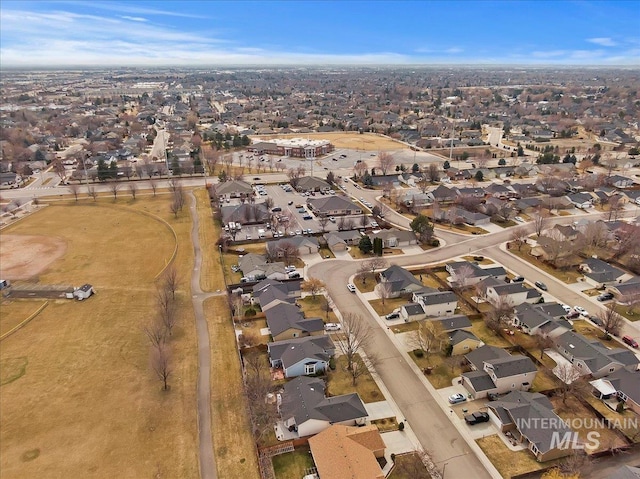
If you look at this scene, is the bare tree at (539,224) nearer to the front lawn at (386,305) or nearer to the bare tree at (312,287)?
the front lawn at (386,305)

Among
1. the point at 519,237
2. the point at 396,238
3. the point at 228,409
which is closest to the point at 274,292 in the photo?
the point at 228,409

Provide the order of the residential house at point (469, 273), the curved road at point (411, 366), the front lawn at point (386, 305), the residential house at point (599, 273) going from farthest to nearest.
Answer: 1. the residential house at point (599, 273)
2. the residential house at point (469, 273)
3. the front lawn at point (386, 305)
4. the curved road at point (411, 366)

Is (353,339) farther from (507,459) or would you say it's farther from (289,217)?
(289,217)

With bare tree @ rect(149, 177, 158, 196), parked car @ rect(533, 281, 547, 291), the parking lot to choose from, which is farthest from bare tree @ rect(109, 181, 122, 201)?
parked car @ rect(533, 281, 547, 291)

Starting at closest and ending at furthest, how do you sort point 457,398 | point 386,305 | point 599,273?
point 457,398
point 386,305
point 599,273

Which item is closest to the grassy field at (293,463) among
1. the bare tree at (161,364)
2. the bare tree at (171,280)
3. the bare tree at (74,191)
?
the bare tree at (161,364)

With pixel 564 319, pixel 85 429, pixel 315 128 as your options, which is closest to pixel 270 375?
pixel 85 429
